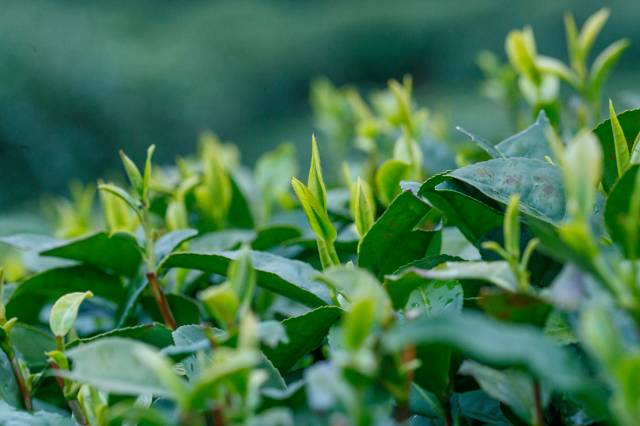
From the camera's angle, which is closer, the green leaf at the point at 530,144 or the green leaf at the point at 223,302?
the green leaf at the point at 223,302

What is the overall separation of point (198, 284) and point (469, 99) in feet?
19.6

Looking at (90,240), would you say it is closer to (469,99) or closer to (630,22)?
(469,99)

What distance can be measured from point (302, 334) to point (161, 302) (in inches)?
9.1

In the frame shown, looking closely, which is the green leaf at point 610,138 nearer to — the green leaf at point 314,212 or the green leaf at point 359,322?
the green leaf at point 314,212

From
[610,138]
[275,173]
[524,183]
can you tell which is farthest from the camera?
[275,173]

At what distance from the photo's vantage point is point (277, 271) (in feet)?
2.52

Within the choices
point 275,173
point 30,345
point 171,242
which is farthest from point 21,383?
point 275,173

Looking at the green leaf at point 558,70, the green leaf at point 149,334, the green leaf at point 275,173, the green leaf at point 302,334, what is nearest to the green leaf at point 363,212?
the green leaf at point 302,334

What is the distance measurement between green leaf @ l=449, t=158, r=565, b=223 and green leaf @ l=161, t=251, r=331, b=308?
179 millimetres

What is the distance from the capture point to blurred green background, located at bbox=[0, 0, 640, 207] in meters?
6.11

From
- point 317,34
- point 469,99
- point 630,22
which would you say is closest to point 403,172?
point 469,99

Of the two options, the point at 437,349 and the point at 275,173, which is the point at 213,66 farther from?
the point at 437,349

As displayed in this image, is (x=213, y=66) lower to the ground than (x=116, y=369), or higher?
lower

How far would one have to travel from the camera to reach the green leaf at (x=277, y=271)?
2.52 feet
